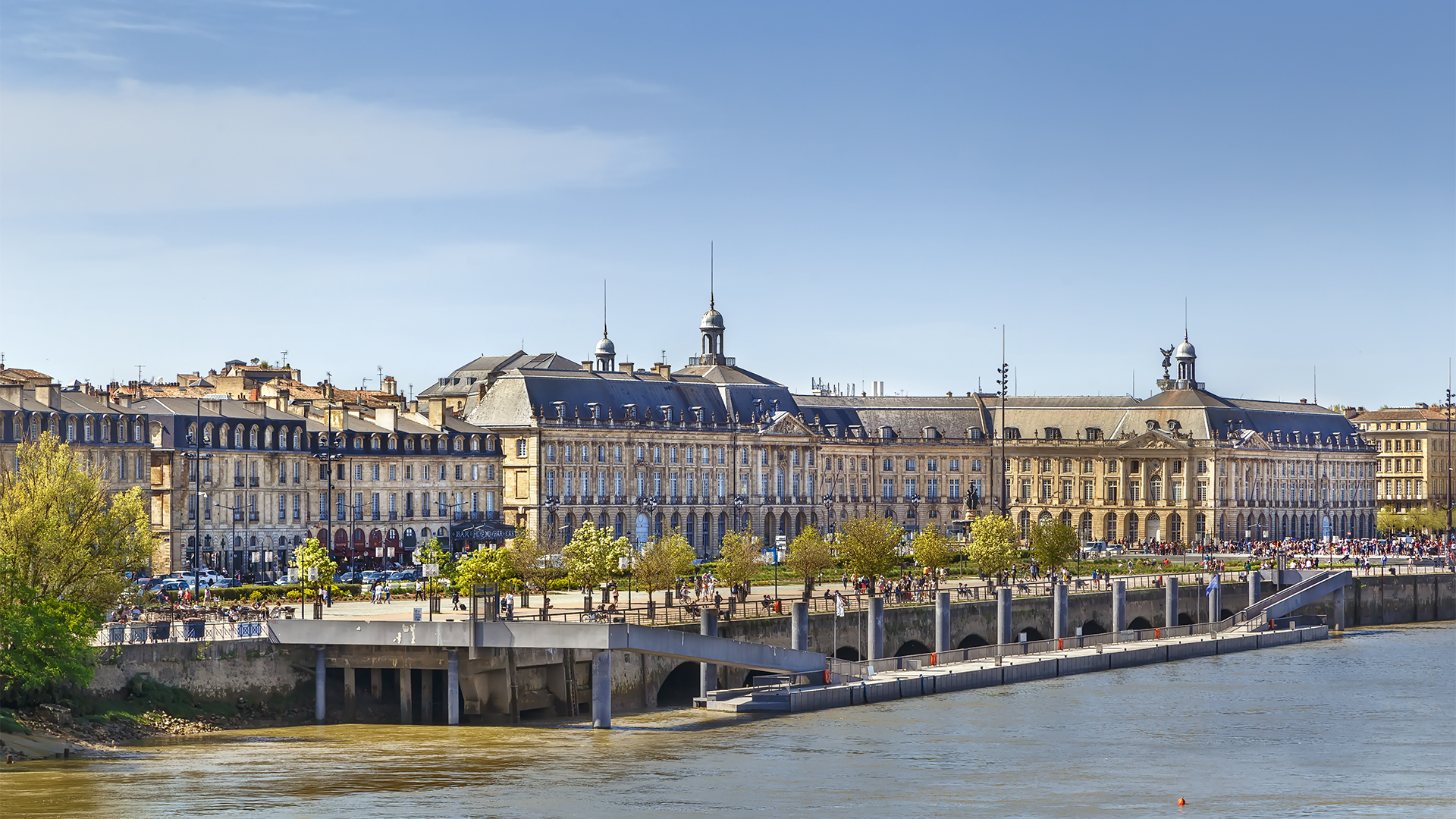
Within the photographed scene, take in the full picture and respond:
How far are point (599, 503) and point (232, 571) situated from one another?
144 ft

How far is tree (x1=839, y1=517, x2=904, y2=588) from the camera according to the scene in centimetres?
11038

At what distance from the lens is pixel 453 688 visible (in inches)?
2918

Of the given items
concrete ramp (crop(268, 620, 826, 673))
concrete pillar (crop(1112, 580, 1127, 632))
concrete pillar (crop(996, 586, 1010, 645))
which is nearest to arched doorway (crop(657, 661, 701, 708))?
concrete ramp (crop(268, 620, 826, 673))

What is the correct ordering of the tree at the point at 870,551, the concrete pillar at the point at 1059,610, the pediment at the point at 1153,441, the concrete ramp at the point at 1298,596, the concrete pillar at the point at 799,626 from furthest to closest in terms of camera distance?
the pediment at the point at 1153,441, the concrete ramp at the point at 1298,596, the tree at the point at 870,551, the concrete pillar at the point at 1059,610, the concrete pillar at the point at 799,626

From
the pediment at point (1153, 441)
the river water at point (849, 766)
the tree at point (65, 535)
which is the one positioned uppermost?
the pediment at point (1153, 441)

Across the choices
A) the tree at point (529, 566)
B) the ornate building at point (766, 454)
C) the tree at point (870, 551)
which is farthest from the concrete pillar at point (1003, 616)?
the ornate building at point (766, 454)

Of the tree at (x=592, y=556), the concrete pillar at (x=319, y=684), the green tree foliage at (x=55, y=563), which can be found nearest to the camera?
the green tree foliage at (x=55, y=563)

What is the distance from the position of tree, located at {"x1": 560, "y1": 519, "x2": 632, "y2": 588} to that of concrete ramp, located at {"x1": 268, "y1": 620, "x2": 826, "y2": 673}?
2242cm

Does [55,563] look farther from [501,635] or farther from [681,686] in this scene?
[681,686]

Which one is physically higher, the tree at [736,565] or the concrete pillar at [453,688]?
the tree at [736,565]

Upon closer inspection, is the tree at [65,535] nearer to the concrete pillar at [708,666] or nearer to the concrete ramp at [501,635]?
the concrete ramp at [501,635]

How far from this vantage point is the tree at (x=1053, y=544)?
4943 inches

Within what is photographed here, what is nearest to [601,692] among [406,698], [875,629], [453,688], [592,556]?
[453,688]

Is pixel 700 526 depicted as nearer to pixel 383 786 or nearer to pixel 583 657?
pixel 583 657
